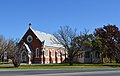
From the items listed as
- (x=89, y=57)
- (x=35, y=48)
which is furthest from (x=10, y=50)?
(x=89, y=57)

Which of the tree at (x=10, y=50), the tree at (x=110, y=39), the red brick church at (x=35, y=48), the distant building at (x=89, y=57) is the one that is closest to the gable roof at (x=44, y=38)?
the red brick church at (x=35, y=48)

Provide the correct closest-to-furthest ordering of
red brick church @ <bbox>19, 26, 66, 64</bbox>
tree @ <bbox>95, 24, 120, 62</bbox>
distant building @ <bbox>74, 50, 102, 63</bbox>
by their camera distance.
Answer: tree @ <bbox>95, 24, 120, 62</bbox>
red brick church @ <bbox>19, 26, 66, 64</bbox>
distant building @ <bbox>74, 50, 102, 63</bbox>

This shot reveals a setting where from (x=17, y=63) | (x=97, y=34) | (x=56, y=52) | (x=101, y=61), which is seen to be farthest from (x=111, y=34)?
(x=17, y=63)

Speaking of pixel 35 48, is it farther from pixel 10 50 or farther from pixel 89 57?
pixel 10 50

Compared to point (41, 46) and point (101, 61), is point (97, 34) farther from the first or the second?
point (41, 46)

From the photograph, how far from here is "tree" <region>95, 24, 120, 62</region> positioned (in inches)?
2707

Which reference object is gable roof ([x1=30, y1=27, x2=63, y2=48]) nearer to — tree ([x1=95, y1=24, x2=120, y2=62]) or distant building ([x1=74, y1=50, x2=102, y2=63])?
distant building ([x1=74, y1=50, x2=102, y2=63])

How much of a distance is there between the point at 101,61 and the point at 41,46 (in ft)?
60.4

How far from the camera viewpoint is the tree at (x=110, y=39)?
2707 inches

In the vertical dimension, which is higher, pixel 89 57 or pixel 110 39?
pixel 110 39

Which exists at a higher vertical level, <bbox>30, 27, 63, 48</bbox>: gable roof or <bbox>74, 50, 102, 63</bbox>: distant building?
<bbox>30, 27, 63, 48</bbox>: gable roof

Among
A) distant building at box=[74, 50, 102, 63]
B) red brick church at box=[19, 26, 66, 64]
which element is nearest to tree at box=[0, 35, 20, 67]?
red brick church at box=[19, 26, 66, 64]

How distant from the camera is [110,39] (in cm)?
7044

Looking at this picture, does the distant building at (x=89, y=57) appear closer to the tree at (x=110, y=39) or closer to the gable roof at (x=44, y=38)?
the tree at (x=110, y=39)
